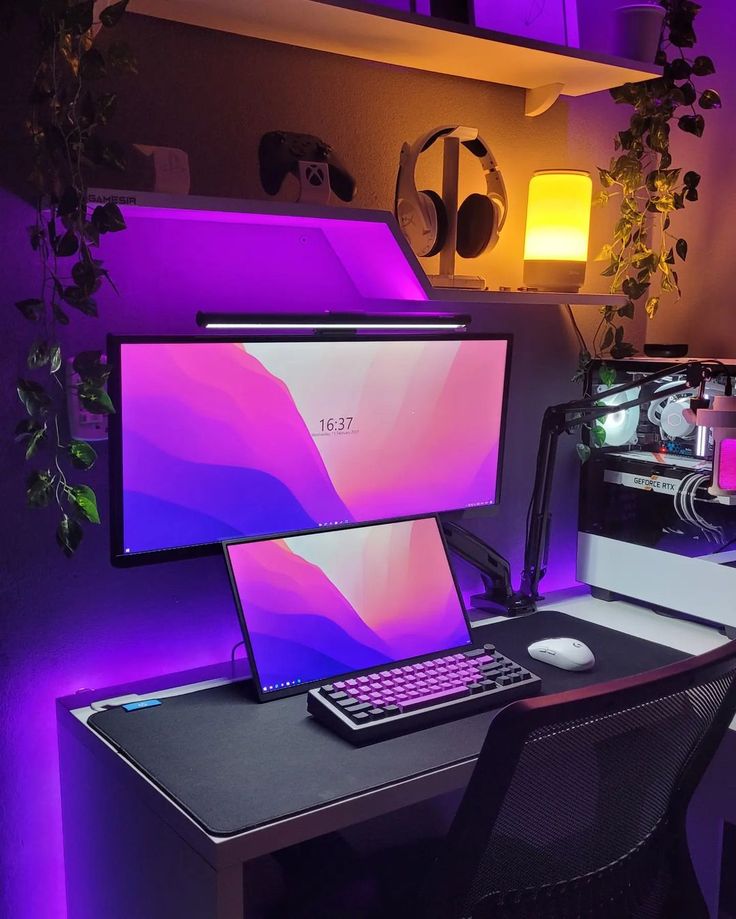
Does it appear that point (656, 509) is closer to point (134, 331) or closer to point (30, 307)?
point (134, 331)

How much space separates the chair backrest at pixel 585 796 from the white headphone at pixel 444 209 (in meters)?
0.98

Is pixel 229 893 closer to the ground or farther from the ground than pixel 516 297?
closer to the ground

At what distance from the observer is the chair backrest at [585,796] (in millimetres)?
997

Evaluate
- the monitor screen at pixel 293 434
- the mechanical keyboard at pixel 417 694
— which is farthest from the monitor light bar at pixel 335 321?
the mechanical keyboard at pixel 417 694

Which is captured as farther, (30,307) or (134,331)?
(134,331)

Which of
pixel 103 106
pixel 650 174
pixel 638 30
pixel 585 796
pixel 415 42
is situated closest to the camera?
pixel 585 796

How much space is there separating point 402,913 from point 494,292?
1085 mm

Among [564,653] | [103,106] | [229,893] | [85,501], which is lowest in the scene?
[229,893]

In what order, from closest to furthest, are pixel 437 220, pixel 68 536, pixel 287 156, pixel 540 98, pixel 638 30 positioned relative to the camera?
pixel 68 536 → pixel 287 156 → pixel 437 220 → pixel 638 30 → pixel 540 98

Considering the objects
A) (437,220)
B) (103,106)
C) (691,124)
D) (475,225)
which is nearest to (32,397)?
(103,106)

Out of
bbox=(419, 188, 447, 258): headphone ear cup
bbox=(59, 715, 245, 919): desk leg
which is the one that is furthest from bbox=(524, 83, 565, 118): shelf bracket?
bbox=(59, 715, 245, 919): desk leg

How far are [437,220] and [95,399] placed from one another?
0.77m

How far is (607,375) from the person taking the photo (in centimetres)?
219

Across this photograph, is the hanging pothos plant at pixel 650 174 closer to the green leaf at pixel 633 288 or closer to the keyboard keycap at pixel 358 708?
the green leaf at pixel 633 288
